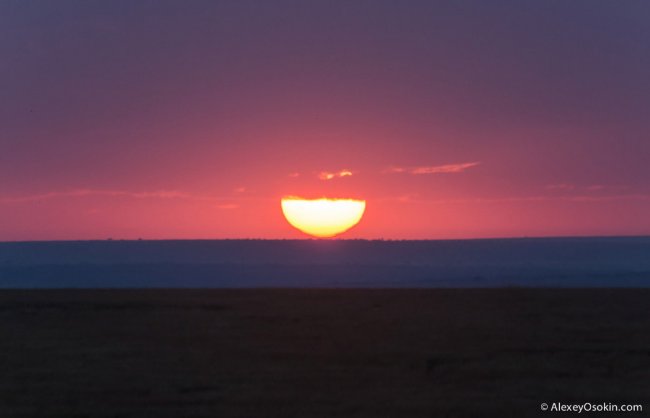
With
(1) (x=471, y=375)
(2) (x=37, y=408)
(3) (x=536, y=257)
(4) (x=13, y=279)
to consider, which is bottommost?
(2) (x=37, y=408)

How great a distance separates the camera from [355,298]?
3105cm

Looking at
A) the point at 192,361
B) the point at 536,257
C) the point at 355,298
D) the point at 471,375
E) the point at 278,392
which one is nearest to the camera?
the point at 278,392

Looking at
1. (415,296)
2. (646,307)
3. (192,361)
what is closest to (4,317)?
(192,361)

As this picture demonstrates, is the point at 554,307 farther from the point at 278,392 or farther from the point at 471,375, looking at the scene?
the point at 278,392

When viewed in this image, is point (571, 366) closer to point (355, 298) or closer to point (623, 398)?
point (623, 398)

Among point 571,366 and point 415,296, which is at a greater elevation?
point 415,296

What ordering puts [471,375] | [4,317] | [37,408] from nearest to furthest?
[37,408] → [471,375] → [4,317]

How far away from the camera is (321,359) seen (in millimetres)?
16578

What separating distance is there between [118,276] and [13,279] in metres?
5.61

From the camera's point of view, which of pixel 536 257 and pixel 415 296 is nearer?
pixel 415 296

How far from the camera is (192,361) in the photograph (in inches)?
649

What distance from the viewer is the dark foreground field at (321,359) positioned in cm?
1291

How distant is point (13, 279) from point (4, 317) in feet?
111

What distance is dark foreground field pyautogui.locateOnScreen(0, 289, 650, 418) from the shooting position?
12906mm
